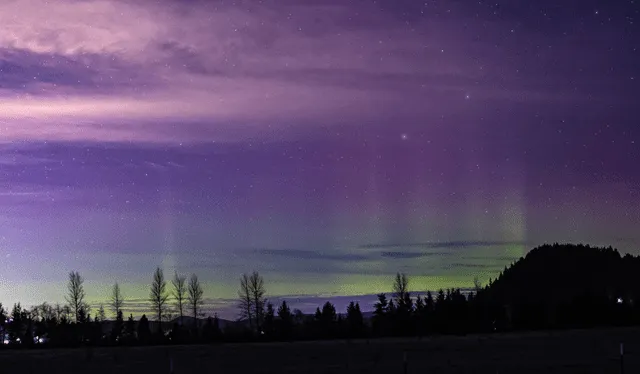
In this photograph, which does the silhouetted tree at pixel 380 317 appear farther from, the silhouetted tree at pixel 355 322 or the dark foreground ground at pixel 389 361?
the dark foreground ground at pixel 389 361

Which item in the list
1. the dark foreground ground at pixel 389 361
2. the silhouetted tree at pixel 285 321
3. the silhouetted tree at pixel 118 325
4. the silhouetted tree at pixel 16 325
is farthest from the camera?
the silhouetted tree at pixel 16 325

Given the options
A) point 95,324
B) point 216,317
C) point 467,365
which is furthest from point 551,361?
point 95,324

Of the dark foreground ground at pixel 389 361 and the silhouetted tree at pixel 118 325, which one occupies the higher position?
the silhouetted tree at pixel 118 325

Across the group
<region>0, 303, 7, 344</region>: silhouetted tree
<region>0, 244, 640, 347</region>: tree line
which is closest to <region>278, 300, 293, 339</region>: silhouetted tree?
<region>0, 244, 640, 347</region>: tree line

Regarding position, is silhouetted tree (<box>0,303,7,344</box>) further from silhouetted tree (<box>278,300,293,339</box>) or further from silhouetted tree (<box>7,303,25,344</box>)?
silhouetted tree (<box>278,300,293,339</box>)

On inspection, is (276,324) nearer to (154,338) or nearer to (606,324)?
(154,338)

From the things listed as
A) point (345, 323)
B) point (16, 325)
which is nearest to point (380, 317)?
point (345, 323)

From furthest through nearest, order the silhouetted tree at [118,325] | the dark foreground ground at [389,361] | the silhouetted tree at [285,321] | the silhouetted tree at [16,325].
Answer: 1. the silhouetted tree at [16,325]
2. the silhouetted tree at [118,325]
3. the silhouetted tree at [285,321]
4. the dark foreground ground at [389,361]

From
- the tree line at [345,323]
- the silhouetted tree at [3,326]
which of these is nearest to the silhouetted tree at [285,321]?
the tree line at [345,323]

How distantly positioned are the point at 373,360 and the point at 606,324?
196 feet

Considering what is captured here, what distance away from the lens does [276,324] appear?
115m

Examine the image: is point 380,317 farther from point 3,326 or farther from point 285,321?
point 3,326

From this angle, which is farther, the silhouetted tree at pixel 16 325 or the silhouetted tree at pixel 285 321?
the silhouetted tree at pixel 16 325

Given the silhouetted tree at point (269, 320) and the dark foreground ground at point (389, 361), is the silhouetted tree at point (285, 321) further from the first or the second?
the dark foreground ground at point (389, 361)
